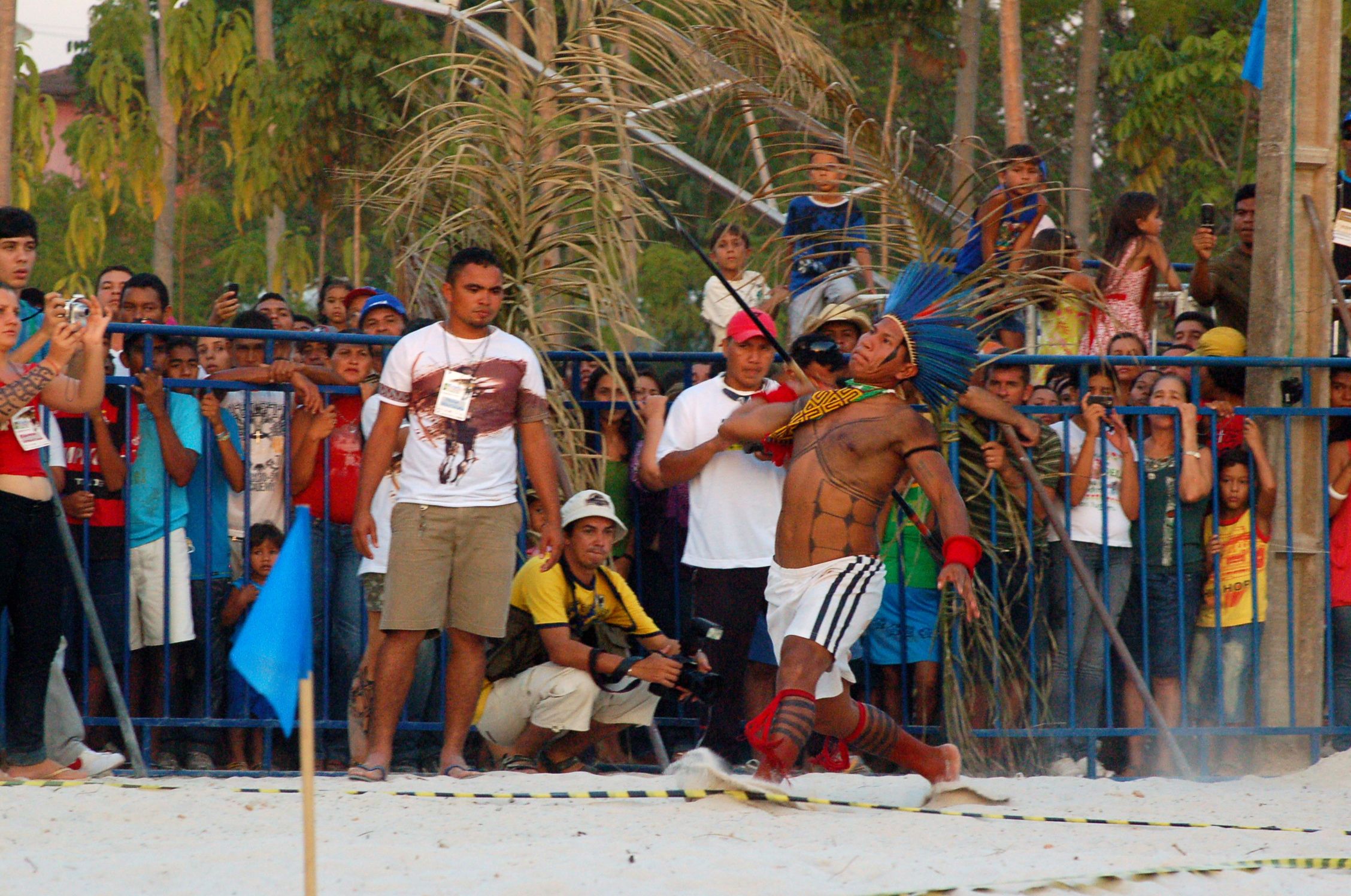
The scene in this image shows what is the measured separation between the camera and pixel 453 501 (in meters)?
6.29

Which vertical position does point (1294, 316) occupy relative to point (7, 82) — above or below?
below

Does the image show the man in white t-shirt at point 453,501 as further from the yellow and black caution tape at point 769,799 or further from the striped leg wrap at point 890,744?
the striped leg wrap at point 890,744

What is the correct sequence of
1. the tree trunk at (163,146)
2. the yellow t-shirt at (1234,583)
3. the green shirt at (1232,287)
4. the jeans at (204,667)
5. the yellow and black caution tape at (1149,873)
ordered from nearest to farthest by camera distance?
the yellow and black caution tape at (1149,873), the jeans at (204,667), the yellow t-shirt at (1234,583), the green shirt at (1232,287), the tree trunk at (163,146)

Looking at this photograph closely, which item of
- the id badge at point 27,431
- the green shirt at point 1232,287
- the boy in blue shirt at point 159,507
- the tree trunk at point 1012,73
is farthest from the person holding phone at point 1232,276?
the id badge at point 27,431

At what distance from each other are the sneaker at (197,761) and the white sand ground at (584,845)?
2.23 feet

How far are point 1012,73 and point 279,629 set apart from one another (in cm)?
800

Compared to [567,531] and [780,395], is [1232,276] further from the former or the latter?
[567,531]

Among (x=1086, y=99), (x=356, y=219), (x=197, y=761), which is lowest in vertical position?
(x=197, y=761)

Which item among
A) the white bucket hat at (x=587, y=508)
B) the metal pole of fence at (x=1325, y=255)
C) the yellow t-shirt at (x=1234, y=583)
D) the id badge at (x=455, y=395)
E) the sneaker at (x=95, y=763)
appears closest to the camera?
the sneaker at (x=95, y=763)

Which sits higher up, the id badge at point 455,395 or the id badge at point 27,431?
the id badge at point 455,395

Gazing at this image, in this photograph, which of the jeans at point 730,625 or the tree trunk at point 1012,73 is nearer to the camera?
the jeans at point 730,625

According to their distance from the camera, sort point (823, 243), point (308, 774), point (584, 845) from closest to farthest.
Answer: point (308, 774), point (584, 845), point (823, 243)

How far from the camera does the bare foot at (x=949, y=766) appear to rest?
605 centimetres

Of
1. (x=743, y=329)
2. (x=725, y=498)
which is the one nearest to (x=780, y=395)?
(x=743, y=329)
